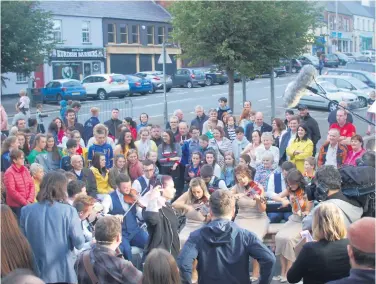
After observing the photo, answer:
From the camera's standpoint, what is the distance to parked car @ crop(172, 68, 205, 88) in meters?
39.7

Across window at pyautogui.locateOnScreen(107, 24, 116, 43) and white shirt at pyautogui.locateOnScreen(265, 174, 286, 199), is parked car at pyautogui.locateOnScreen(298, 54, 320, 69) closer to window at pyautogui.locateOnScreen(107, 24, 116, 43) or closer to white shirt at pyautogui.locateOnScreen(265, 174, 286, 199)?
window at pyautogui.locateOnScreen(107, 24, 116, 43)

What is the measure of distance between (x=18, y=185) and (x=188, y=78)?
32131mm

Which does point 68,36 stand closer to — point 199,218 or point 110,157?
point 110,157

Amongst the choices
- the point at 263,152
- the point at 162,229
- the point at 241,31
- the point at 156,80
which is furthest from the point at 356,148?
the point at 156,80

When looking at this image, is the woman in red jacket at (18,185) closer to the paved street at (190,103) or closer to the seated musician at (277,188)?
the seated musician at (277,188)

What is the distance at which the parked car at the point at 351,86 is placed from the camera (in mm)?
26719

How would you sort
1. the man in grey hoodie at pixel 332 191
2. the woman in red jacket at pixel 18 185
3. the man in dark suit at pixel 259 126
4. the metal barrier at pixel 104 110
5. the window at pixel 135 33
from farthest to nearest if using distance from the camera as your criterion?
the window at pixel 135 33 < the metal barrier at pixel 104 110 < the man in dark suit at pixel 259 126 < the woman in red jacket at pixel 18 185 < the man in grey hoodie at pixel 332 191

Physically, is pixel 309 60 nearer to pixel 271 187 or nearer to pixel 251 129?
pixel 251 129

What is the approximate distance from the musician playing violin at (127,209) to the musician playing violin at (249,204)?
1331 millimetres

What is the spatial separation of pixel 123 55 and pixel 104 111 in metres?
27.5

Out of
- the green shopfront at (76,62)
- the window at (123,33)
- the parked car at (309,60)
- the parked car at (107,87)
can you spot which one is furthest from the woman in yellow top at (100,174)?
the window at (123,33)

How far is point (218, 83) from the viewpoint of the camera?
137 feet

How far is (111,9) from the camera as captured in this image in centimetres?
4734

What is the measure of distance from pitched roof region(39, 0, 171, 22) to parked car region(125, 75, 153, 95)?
9.40 meters
